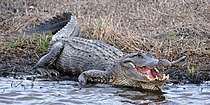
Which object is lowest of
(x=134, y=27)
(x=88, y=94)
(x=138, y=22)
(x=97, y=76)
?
(x=88, y=94)

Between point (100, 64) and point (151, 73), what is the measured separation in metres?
0.80

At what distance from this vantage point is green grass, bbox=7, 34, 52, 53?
7.74 meters

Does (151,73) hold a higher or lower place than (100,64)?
lower

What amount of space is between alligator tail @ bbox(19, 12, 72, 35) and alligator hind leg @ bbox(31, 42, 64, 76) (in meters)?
1.12

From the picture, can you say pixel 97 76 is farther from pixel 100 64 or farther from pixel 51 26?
pixel 51 26

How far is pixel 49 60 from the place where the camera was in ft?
23.1

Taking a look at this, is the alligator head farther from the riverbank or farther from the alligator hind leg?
the alligator hind leg

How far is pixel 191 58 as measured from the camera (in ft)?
24.3

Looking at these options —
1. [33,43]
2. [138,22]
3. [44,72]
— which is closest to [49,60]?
[44,72]

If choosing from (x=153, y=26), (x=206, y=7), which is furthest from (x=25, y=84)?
(x=206, y=7)

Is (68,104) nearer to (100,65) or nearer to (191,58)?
(100,65)

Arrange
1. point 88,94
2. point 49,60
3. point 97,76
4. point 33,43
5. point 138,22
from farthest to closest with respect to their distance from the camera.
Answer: point 138,22
point 33,43
point 49,60
point 97,76
point 88,94

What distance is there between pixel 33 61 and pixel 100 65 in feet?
3.69

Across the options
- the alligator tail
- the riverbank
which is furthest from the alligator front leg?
the alligator tail
